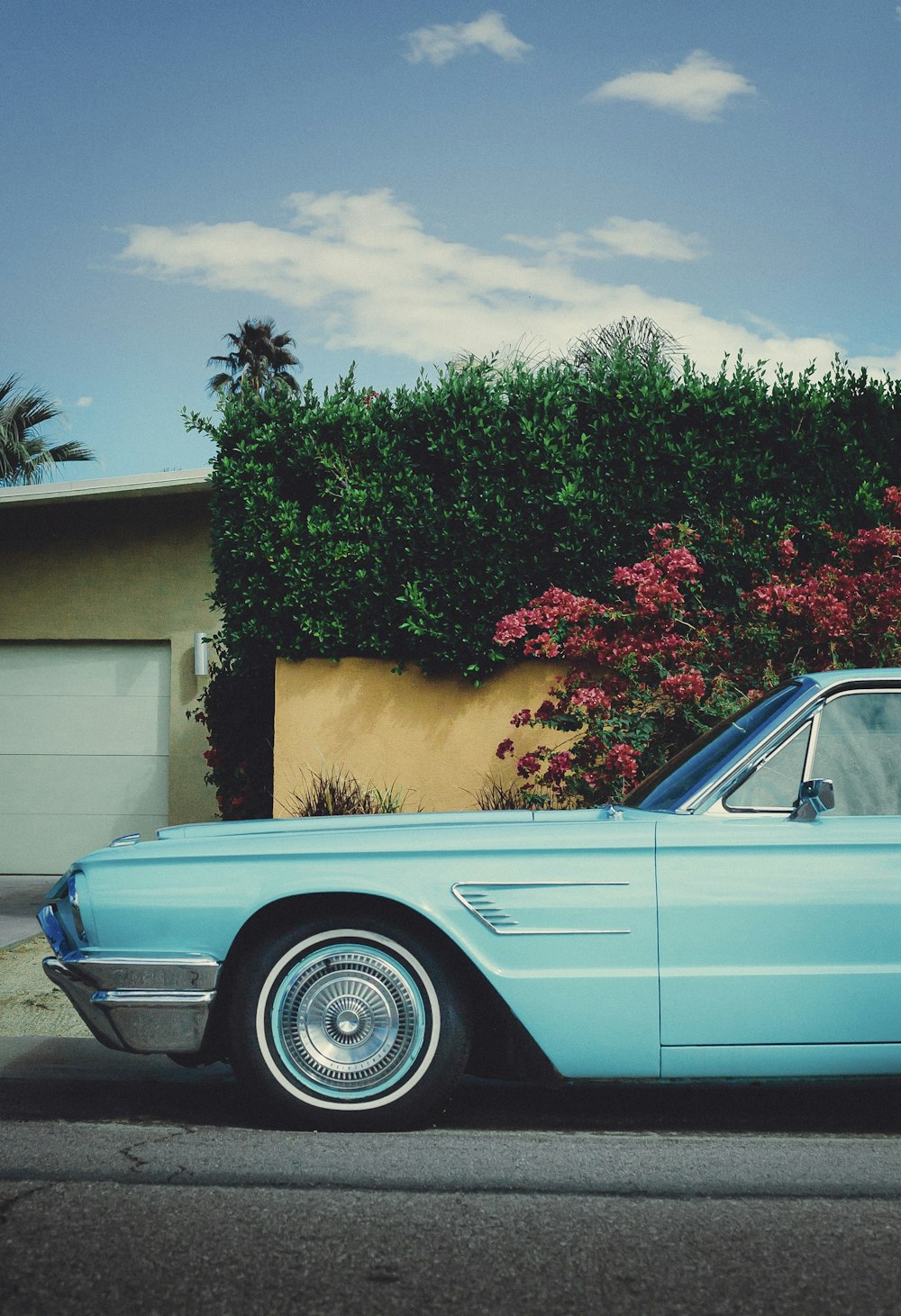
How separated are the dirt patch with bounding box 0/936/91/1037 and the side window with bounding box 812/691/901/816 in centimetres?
349

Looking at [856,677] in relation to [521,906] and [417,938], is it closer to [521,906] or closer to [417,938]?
[521,906]

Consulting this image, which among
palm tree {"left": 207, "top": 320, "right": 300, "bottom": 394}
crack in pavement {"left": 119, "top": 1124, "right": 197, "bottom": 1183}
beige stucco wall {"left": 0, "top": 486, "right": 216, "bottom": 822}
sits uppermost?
palm tree {"left": 207, "top": 320, "right": 300, "bottom": 394}

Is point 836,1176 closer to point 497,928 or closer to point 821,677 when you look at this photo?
point 497,928

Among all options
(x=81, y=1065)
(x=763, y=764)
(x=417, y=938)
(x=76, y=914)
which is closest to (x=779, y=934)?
(x=763, y=764)

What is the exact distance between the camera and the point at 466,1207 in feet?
10.8

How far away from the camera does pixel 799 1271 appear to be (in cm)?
286

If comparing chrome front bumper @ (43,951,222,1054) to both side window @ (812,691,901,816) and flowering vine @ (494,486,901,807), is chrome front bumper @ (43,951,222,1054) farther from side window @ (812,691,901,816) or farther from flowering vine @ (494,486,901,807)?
flowering vine @ (494,486,901,807)

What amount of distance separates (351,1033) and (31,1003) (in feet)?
9.87

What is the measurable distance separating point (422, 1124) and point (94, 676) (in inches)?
383

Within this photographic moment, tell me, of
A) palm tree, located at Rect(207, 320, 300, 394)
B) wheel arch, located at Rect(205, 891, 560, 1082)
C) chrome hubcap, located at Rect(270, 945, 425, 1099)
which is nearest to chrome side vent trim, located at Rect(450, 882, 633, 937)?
wheel arch, located at Rect(205, 891, 560, 1082)

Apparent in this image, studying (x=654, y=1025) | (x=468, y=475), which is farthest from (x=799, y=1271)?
(x=468, y=475)

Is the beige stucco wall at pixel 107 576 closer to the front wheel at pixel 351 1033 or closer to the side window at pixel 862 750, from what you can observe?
the front wheel at pixel 351 1033

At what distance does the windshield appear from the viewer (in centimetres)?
430

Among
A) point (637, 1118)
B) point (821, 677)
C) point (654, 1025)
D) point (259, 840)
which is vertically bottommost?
point (637, 1118)
